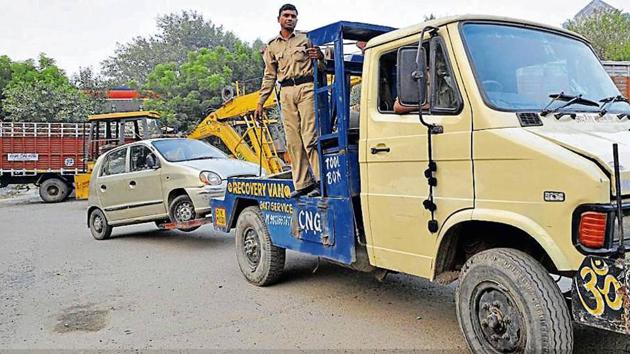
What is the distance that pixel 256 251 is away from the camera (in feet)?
21.1

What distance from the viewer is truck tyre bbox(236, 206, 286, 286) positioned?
20.4 ft

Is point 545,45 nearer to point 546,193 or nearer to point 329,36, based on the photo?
point 546,193

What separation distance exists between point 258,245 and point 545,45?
3.53m

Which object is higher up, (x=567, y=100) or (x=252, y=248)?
(x=567, y=100)

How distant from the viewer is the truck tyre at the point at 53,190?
19422mm

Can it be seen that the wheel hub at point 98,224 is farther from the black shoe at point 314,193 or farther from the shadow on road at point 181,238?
the black shoe at point 314,193

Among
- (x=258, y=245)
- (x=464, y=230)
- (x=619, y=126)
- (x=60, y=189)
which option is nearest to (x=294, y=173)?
(x=258, y=245)

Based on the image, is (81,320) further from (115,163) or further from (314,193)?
(115,163)

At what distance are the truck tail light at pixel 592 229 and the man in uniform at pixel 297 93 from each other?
2.63m

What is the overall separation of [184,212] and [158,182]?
2.32 feet

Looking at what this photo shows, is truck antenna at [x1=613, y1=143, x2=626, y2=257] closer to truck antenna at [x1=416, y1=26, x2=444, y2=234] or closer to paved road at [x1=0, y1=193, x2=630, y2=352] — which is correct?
truck antenna at [x1=416, y1=26, x2=444, y2=234]

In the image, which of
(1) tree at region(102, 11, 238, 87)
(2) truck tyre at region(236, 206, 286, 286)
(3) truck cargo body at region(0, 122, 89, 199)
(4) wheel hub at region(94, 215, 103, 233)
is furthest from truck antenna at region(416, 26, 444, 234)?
(1) tree at region(102, 11, 238, 87)

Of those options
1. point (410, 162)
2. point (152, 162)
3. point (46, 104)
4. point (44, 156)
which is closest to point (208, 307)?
point (410, 162)

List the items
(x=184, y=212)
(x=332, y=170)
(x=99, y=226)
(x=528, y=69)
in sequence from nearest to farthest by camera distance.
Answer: (x=528, y=69), (x=332, y=170), (x=184, y=212), (x=99, y=226)
